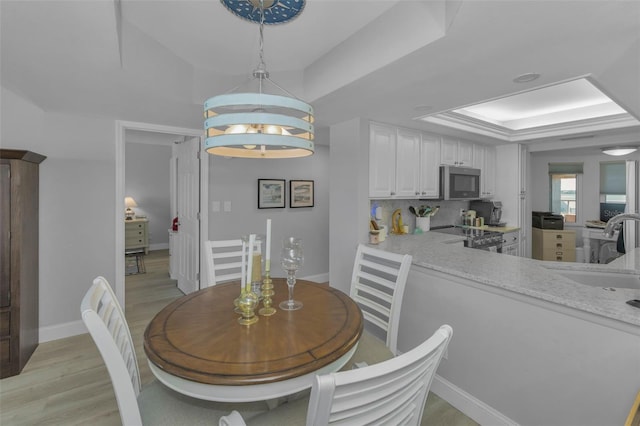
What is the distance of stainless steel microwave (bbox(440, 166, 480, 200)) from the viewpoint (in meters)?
3.61

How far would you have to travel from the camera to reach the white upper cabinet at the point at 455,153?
371cm

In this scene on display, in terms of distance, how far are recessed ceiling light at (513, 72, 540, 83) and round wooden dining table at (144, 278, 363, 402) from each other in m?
1.79

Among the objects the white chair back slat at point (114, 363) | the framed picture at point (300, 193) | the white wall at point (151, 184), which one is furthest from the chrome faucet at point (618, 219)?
the white wall at point (151, 184)

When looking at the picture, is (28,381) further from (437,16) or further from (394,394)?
(437,16)

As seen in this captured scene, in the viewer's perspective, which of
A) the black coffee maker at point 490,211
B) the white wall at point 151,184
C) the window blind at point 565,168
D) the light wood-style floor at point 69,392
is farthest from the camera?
the white wall at point 151,184

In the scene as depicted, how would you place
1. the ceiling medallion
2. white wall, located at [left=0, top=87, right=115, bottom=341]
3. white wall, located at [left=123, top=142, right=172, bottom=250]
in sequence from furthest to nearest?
white wall, located at [left=123, top=142, right=172, bottom=250]
white wall, located at [left=0, top=87, right=115, bottom=341]
the ceiling medallion

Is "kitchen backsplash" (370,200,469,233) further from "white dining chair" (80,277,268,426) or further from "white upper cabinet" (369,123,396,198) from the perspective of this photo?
"white dining chair" (80,277,268,426)

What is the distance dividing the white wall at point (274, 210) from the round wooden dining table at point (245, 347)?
6.96ft

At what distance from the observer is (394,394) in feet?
2.51

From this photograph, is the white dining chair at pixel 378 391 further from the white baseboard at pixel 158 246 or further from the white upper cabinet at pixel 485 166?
the white baseboard at pixel 158 246

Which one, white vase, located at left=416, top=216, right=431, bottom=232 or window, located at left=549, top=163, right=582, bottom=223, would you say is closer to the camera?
white vase, located at left=416, top=216, right=431, bottom=232

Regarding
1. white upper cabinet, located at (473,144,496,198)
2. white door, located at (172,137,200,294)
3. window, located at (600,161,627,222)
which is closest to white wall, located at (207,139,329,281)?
white door, located at (172,137,200,294)

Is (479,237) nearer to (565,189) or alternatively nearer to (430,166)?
(430,166)

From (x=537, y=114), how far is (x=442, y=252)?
2.71 m
